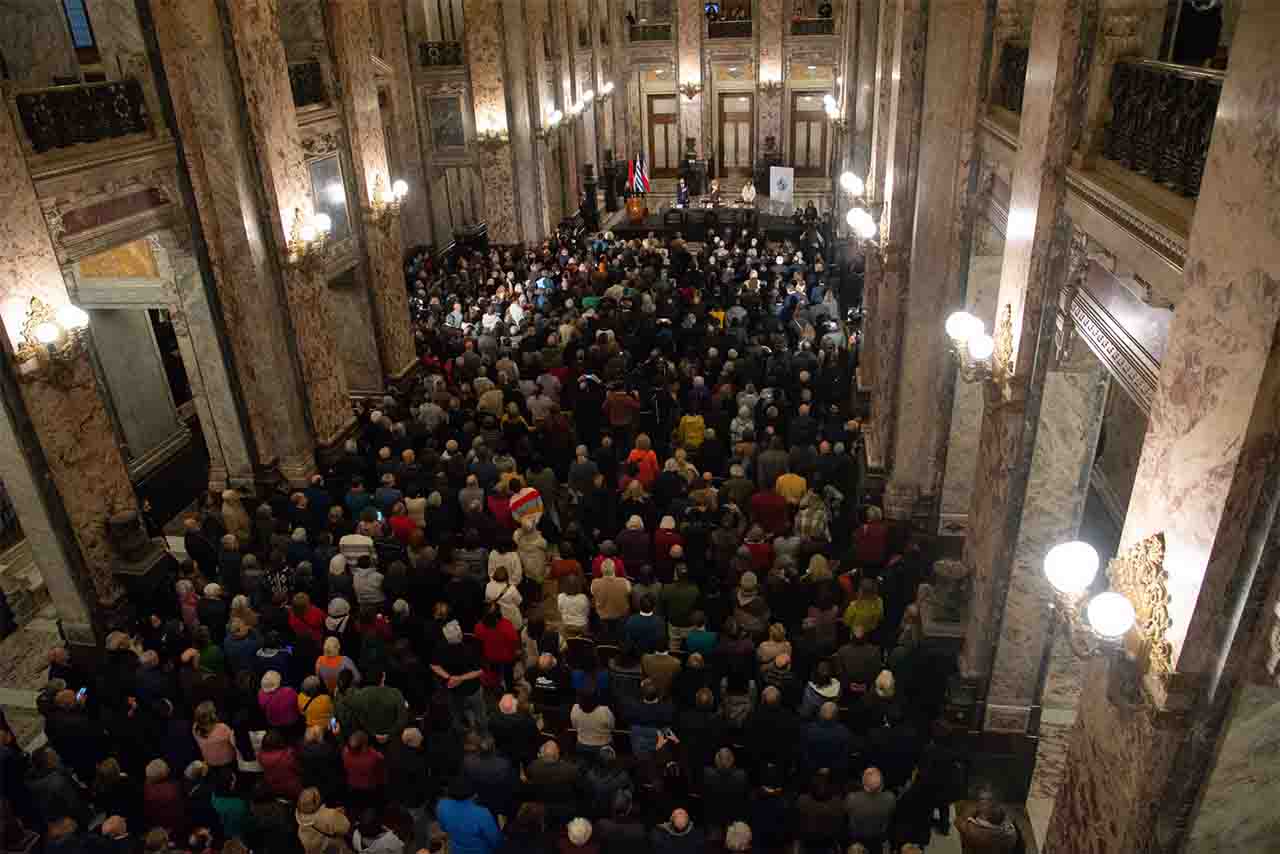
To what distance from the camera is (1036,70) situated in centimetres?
573

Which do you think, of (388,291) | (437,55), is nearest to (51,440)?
(388,291)

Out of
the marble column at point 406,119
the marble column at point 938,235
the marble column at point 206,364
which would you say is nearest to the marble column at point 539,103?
the marble column at point 406,119

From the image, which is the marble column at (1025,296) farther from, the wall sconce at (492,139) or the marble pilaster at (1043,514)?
the wall sconce at (492,139)

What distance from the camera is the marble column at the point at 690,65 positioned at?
26656mm

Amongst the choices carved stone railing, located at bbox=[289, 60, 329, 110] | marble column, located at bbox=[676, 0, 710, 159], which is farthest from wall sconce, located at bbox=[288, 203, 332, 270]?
marble column, located at bbox=[676, 0, 710, 159]

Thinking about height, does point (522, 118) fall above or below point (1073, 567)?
above

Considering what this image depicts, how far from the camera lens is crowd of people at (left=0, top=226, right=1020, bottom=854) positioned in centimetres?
609

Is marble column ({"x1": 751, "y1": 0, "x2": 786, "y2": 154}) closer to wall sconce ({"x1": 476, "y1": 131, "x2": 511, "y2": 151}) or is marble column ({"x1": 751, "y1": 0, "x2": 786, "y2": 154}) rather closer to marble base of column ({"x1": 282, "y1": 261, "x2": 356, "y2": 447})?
wall sconce ({"x1": 476, "y1": 131, "x2": 511, "y2": 151})

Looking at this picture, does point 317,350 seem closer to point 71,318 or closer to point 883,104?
point 71,318

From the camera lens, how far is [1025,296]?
6.07 meters

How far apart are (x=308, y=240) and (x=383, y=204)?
2613mm

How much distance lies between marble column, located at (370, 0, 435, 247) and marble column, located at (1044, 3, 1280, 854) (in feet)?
60.3

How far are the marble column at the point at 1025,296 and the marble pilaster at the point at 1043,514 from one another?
0.08m

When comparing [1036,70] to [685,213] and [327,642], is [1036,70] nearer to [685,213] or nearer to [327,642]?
[327,642]
